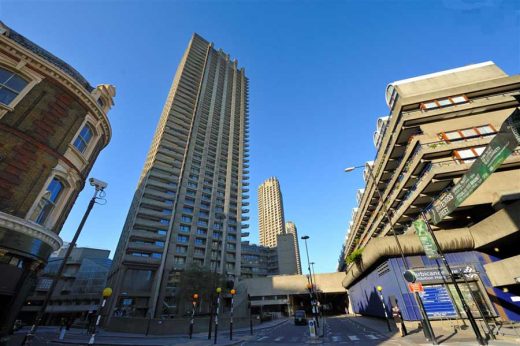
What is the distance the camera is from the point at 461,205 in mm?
19844

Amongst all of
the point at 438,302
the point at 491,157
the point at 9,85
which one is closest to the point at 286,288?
the point at 438,302

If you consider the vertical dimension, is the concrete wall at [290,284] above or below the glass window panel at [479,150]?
below

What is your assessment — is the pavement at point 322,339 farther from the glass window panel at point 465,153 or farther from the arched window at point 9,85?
the arched window at point 9,85

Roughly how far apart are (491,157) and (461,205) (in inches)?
536

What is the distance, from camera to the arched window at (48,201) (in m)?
14.7

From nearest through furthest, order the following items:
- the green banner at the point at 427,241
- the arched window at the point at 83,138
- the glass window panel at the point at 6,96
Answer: the glass window panel at the point at 6,96 → the green banner at the point at 427,241 → the arched window at the point at 83,138

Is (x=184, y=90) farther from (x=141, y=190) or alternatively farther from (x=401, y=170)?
(x=401, y=170)

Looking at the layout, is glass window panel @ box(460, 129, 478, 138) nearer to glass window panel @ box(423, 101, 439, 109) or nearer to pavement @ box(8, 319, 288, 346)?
glass window panel @ box(423, 101, 439, 109)

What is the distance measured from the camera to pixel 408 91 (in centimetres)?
3091

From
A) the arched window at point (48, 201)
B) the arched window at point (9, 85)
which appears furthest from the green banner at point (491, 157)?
the arched window at point (9, 85)

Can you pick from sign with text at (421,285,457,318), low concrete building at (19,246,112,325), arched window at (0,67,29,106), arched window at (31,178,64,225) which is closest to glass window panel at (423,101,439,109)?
sign with text at (421,285,457,318)

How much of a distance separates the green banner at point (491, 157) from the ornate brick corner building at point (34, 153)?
74.6ft

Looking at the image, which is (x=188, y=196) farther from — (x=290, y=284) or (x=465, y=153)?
(x=465, y=153)

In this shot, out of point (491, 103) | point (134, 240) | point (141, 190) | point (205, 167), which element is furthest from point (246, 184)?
point (491, 103)
